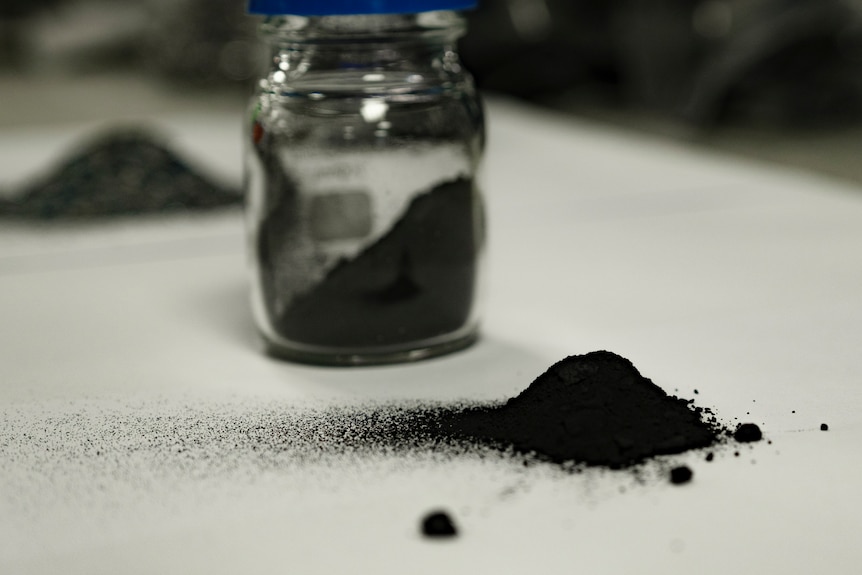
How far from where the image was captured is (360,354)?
678 millimetres

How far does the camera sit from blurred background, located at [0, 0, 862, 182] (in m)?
1.56

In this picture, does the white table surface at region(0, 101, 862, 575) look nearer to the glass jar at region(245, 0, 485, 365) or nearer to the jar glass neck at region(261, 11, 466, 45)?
the glass jar at region(245, 0, 485, 365)

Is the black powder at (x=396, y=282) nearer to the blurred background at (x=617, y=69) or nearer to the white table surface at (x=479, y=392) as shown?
the white table surface at (x=479, y=392)

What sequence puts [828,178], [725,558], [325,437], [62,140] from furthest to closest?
[62,140] < [828,178] < [325,437] < [725,558]

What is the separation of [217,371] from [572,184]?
677mm

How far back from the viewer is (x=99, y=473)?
54 cm

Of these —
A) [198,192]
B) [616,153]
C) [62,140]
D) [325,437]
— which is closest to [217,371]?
[325,437]

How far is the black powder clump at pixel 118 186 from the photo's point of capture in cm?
117

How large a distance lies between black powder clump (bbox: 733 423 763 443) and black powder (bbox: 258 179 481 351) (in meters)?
0.21

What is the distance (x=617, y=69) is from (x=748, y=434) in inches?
59.8

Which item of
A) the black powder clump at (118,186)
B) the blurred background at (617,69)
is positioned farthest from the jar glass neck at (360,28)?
the blurred background at (617,69)

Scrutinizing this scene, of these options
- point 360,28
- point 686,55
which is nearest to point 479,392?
point 360,28

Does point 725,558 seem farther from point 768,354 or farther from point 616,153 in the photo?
point 616,153

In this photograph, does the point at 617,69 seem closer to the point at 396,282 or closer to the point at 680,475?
the point at 396,282
